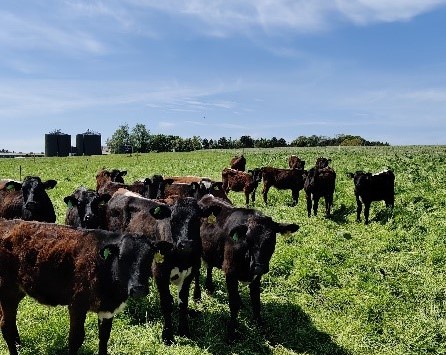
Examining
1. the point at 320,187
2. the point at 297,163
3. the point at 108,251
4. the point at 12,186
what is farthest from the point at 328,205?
the point at 108,251

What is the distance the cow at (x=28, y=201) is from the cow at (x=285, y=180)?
38.7ft

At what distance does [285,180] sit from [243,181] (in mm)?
2144

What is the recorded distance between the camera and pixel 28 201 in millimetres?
11234

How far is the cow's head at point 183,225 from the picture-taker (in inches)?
308

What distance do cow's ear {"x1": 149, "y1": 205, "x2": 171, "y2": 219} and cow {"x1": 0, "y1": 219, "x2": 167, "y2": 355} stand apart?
1.57m

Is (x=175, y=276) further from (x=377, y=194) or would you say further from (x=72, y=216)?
(x=377, y=194)

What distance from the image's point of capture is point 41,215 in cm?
1140

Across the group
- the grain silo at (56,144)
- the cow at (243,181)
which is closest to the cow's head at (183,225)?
the cow at (243,181)

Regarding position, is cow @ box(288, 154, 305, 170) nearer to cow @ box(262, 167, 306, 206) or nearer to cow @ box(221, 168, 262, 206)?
cow @ box(221, 168, 262, 206)

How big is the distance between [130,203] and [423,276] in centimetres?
691

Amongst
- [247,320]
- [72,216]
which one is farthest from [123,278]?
[72,216]

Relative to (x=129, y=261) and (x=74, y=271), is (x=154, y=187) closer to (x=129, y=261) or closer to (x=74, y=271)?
(x=74, y=271)

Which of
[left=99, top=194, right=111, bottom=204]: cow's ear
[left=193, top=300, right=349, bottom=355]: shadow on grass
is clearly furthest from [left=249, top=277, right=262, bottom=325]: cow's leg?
[left=99, top=194, right=111, bottom=204]: cow's ear

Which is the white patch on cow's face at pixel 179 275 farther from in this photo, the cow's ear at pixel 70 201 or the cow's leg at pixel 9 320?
the cow's ear at pixel 70 201
